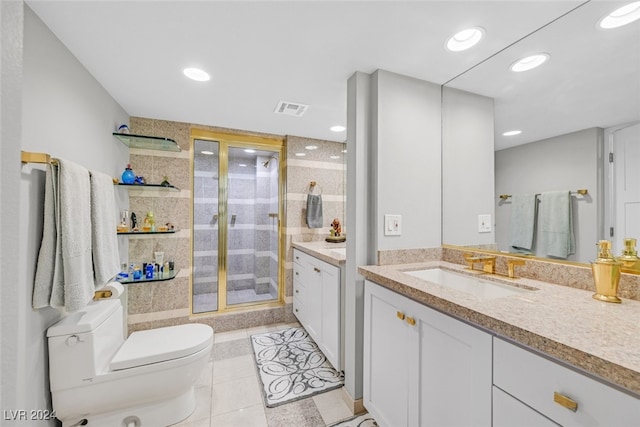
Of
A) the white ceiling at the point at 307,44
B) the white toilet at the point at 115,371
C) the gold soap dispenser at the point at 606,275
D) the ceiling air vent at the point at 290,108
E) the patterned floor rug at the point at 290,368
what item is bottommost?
the patterned floor rug at the point at 290,368

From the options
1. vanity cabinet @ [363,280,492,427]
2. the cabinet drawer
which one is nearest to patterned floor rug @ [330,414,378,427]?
vanity cabinet @ [363,280,492,427]

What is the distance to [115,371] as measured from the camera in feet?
4.48

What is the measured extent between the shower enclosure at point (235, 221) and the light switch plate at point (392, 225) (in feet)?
5.42

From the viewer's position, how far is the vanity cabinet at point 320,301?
182 cm

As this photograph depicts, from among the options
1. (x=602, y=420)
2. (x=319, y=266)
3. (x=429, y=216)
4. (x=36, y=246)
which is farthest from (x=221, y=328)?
(x=602, y=420)

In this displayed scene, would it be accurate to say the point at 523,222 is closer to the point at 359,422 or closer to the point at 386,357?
the point at 386,357

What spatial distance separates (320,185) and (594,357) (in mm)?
2631

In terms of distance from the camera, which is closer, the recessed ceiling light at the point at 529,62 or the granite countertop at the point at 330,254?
the recessed ceiling light at the point at 529,62

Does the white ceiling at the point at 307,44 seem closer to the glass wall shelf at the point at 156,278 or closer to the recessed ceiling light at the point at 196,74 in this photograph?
the recessed ceiling light at the point at 196,74

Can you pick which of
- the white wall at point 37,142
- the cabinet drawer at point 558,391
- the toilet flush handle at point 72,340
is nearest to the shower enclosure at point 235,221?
the white wall at point 37,142

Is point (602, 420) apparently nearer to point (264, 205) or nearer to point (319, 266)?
point (319, 266)

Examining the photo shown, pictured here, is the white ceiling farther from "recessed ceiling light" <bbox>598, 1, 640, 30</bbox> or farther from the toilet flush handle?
the toilet flush handle

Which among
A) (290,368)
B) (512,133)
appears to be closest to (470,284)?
(512,133)

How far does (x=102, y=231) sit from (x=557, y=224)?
2.45 metres
